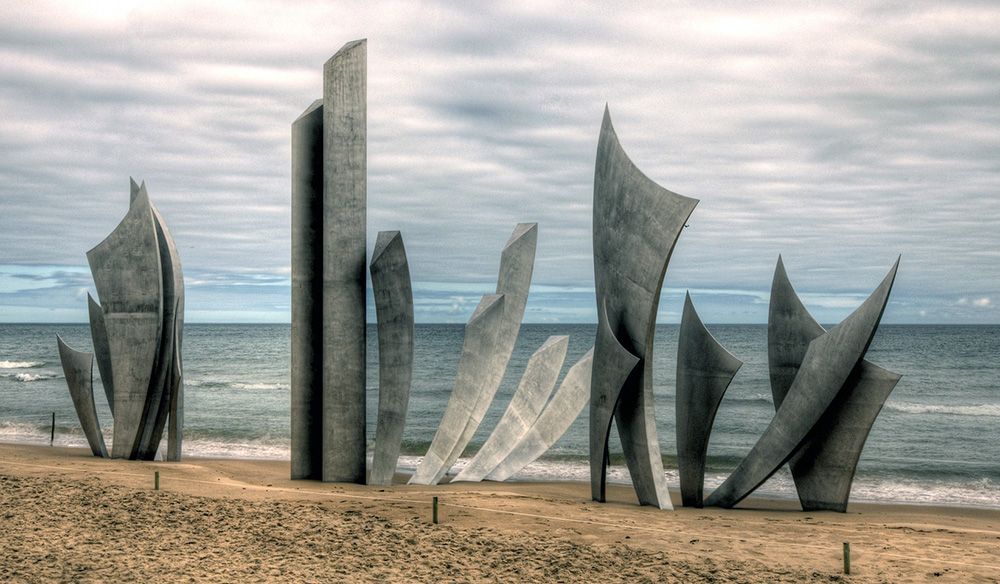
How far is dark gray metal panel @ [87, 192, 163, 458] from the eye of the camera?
1355 cm

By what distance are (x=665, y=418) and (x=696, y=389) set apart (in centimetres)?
1838

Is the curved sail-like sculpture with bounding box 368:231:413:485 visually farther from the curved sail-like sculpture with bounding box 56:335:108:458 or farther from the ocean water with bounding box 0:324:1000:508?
the curved sail-like sculpture with bounding box 56:335:108:458

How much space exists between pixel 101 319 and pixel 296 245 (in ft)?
14.3

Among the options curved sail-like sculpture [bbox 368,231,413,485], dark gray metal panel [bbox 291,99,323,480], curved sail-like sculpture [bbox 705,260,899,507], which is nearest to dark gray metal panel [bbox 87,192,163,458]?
dark gray metal panel [bbox 291,99,323,480]

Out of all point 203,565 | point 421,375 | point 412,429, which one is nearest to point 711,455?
point 412,429

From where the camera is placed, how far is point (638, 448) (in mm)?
10977

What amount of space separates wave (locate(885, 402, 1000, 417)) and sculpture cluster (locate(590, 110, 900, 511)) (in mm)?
19973

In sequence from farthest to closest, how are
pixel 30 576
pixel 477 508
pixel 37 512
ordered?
pixel 477 508 < pixel 37 512 < pixel 30 576

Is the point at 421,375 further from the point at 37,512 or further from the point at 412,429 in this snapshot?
the point at 37,512

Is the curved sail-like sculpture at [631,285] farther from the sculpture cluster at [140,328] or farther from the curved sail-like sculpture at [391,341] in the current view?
the sculpture cluster at [140,328]

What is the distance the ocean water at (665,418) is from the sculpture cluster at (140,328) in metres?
4.80

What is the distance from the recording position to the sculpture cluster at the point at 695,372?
10398 millimetres

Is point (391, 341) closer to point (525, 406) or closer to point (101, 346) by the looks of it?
point (525, 406)

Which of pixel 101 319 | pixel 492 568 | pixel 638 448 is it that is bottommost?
pixel 492 568
